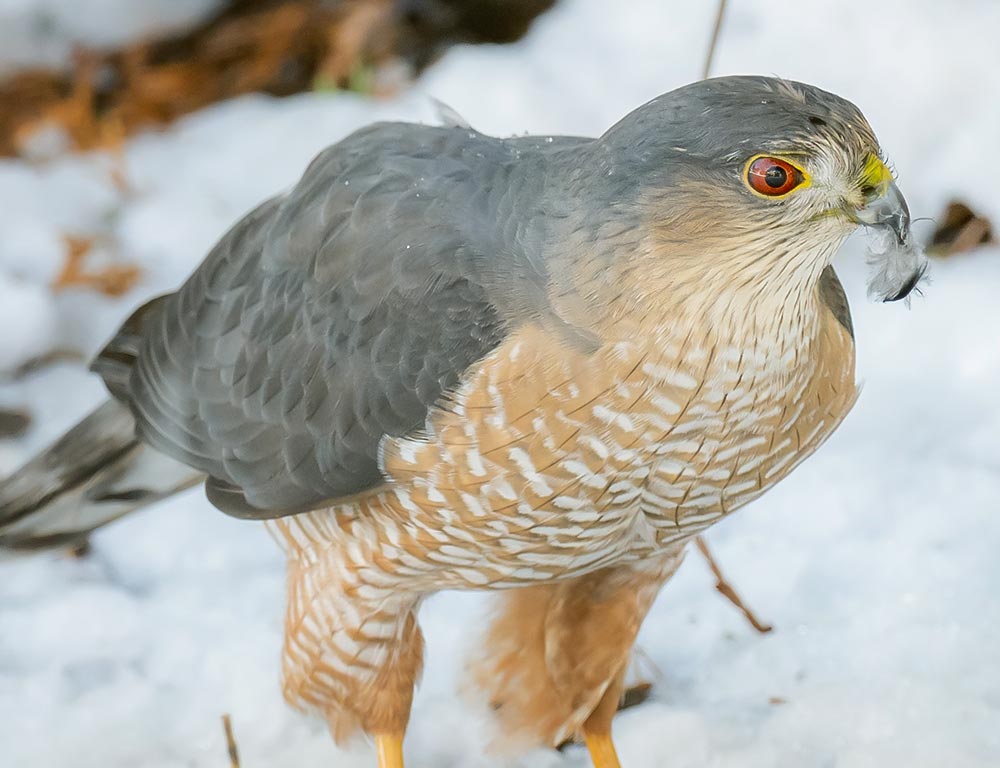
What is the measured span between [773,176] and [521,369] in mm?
558

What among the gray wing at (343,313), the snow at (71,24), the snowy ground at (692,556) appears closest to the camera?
the gray wing at (343,313)

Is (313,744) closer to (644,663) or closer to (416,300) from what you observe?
(644,663)

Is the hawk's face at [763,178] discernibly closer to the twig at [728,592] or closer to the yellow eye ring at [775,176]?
the yellow eye ring at [775,176]

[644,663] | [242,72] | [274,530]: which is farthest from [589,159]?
[242,72]

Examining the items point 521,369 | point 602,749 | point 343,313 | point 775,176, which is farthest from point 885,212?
point 602,749

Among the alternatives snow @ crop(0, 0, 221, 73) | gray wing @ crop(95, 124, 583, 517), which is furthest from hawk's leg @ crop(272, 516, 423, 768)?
snow @ crop(0, 0, 221, 73)

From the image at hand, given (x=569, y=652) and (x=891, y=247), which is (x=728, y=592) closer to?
(x=569, y=652)

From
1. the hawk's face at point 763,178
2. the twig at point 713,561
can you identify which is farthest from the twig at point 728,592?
the hawk's face at point 763,178

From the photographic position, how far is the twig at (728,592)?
341 centimetres

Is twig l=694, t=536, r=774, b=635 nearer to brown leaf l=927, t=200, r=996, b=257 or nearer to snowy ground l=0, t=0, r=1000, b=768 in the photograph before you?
snowy ground l=0, t=0, r=1000, b=768

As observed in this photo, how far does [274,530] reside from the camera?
10.8 feet

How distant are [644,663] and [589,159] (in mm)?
1791

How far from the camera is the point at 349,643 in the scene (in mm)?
3027

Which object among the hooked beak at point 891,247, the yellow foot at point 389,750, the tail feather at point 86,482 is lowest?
the yellow foot at point 389,750
